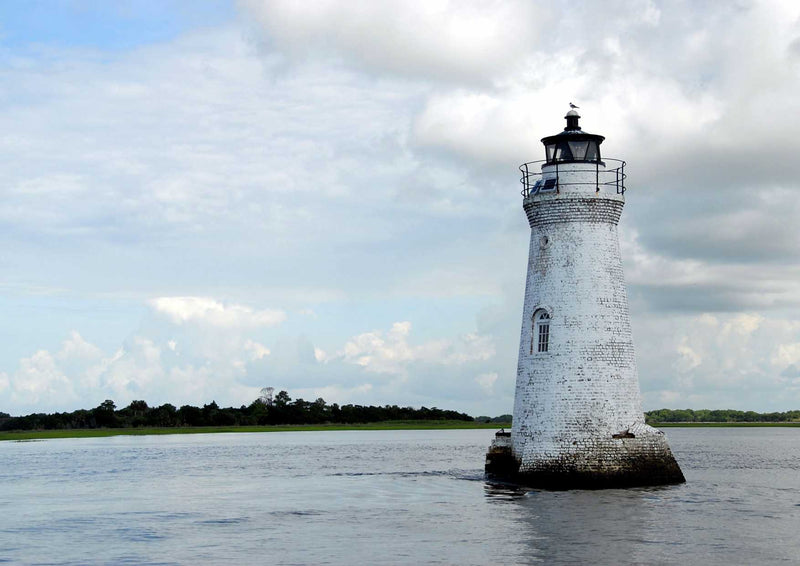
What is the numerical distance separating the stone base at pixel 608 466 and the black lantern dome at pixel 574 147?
1026cm

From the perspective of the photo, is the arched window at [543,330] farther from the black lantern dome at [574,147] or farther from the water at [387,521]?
the black lantern dome at [574,147]

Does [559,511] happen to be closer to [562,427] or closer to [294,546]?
[562,427]

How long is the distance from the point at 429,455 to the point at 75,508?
127ft

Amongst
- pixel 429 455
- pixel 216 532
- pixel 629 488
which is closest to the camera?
pixel 216 532

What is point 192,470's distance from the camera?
55594 millimetres

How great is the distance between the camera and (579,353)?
1324 inches

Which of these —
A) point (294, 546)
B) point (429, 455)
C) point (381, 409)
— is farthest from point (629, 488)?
point (381, 409)

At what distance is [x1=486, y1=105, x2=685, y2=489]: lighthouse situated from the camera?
33.2 meters

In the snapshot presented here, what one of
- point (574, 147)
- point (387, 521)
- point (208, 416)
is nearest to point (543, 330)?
point (574, 147)

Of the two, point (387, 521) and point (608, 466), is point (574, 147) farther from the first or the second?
point (387, 521)

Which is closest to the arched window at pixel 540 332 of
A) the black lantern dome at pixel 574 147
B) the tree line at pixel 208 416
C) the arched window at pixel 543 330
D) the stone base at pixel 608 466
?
the arched window at pixel 543 330

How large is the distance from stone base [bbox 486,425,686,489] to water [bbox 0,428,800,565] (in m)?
0.46

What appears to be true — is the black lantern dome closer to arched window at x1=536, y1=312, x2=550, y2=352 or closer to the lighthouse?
the lighthouse

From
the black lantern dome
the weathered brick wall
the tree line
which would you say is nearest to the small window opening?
the weathered brick wall
